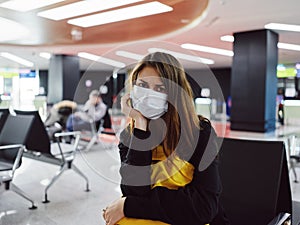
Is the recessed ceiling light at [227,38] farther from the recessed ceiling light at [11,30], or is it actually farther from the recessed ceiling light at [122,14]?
the recessed ceiling light at [11,30]

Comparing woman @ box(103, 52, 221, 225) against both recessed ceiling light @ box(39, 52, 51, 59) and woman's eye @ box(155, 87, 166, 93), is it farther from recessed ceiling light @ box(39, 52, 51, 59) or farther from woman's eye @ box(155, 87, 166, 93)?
recessed ceiling light @ box(39, 52, 51, 59)

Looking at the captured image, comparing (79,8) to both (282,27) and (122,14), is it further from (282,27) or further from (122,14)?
(282,27)

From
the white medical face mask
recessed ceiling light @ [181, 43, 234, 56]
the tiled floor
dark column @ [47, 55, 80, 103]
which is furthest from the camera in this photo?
dark column @ [47, 55, 80, 103]

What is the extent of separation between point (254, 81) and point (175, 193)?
21.3 feet

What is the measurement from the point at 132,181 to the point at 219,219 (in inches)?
15.5

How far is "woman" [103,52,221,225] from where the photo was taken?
2.81 feet

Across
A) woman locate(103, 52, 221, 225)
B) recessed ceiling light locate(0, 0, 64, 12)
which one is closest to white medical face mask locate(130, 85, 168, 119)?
woman locate(103, 52, 221, 225)

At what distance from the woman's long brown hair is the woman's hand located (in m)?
0.06

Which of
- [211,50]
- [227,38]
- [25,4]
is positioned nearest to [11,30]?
[25,4]

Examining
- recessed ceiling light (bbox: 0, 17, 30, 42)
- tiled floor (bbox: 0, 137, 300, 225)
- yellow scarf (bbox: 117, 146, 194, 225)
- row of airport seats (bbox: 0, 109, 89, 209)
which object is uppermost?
recessed ceiling light (bbox: 0, 17, 30, 42)

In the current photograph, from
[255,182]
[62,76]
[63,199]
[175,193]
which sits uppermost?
[62,76]

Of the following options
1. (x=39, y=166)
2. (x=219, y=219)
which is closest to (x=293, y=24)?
(x=39, y=166)

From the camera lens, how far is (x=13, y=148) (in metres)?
2.84

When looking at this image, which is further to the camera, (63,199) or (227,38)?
(227,38)
